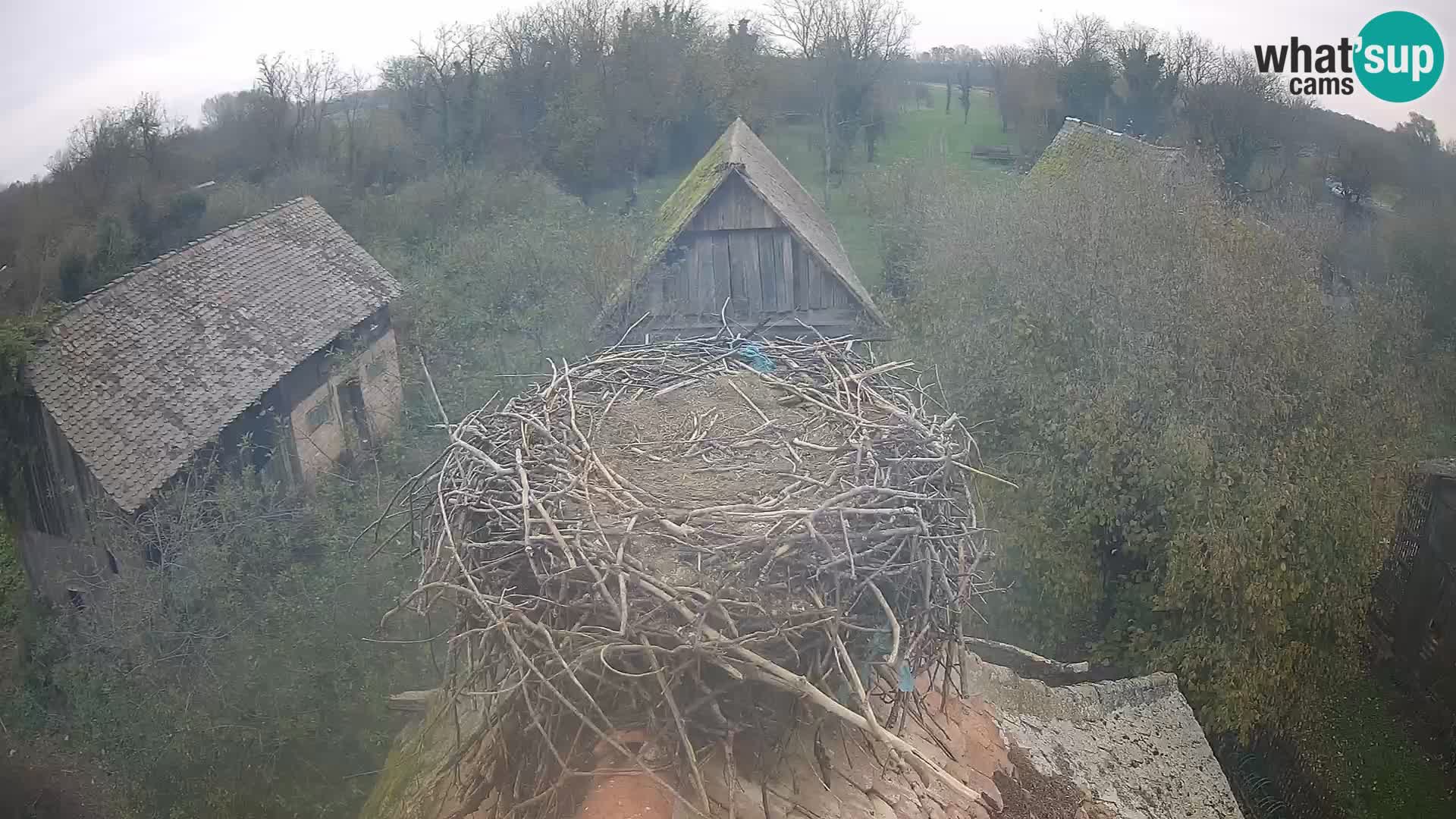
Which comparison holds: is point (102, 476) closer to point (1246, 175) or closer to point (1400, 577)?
point (1400, 577)

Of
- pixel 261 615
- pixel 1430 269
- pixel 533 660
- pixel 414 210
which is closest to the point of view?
pixel 533 660

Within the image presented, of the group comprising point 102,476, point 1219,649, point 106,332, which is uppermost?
point 106,332

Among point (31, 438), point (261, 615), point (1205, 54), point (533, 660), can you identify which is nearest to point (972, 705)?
point (533, 660)

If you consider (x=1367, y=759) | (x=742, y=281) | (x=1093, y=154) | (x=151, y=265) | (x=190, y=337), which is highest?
(x=1093, y=154)

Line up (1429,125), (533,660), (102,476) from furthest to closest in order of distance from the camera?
1. (1429,125)
2. (102,476)
3. (533,660)

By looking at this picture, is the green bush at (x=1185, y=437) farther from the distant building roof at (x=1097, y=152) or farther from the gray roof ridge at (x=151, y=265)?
the gray roof ridge at (x=151, y=265)

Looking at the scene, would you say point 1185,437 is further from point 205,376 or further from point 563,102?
point 563,102

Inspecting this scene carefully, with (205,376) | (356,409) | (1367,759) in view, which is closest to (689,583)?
(1367,759)

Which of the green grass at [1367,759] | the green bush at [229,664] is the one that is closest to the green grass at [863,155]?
the green grass at [1367,759]
